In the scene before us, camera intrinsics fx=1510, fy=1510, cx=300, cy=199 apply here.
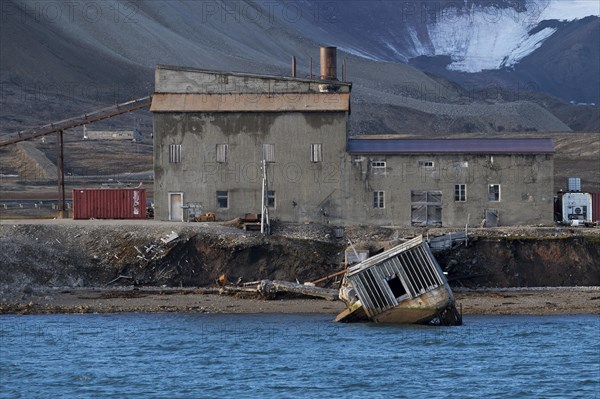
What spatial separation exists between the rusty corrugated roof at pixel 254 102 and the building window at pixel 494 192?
26.0ft

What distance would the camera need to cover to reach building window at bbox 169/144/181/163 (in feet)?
243

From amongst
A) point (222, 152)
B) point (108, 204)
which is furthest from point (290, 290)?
point (108, 204)

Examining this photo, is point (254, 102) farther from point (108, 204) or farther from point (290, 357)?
point (290, 357)

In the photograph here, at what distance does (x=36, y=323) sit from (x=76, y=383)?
11.6 metres

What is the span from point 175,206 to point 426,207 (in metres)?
12.3

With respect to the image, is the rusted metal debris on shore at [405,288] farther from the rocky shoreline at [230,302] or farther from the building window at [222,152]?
the building window at [222,152]

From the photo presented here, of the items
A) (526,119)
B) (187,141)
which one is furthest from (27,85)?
(187,141)

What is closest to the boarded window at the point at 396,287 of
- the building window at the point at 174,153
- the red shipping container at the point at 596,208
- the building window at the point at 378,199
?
the building window at the point at 378,199

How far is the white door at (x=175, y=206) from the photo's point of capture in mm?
74125

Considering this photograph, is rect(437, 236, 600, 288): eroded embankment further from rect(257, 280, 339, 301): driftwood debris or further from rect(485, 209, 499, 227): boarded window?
rect(257, 280, 339, 301): driftwood debris

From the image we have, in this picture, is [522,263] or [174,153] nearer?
[522,263]

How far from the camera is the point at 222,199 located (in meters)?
74.0

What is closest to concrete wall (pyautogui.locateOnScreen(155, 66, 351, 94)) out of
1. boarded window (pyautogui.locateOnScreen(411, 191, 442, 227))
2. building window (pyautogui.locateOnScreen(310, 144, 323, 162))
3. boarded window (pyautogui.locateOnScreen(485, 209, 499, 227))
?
building window (pyautogui.locateOnScreen(310, 144, 323, 162))

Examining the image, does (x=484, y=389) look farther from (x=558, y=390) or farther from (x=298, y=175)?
(x=298, y=175)
